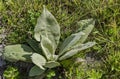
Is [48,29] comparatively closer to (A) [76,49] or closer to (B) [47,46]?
(B) [47,46]

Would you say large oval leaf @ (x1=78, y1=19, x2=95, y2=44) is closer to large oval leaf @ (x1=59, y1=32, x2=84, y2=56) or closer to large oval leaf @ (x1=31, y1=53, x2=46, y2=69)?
large oval leaf @ (x1=59, y1=32, x2=84, y2=56)

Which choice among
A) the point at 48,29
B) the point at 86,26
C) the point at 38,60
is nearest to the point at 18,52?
the point at 38,60

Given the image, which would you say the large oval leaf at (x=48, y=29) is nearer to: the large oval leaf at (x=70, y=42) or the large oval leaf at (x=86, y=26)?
the large oval leaf at (x=70, y=42)

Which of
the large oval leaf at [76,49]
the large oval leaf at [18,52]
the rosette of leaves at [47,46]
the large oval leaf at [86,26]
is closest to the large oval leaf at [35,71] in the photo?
the rosette of leaves at [47,46]

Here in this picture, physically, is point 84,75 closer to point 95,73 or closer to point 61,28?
point 95,73

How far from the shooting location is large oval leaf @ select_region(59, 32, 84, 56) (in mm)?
2683

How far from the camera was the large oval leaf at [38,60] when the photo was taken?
2.60m

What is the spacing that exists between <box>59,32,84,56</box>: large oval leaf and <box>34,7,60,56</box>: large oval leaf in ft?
0.25

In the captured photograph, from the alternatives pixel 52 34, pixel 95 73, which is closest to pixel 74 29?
pixel 52 34

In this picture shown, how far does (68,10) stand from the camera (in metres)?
3.24

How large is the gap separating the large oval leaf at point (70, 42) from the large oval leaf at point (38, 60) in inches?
7.1

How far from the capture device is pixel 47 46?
2.74 meters

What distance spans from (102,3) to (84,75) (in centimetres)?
81

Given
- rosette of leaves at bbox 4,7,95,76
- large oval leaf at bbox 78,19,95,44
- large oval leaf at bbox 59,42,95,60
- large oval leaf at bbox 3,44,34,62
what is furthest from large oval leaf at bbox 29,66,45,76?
large oval leaf at bbox 78,19,95,44
